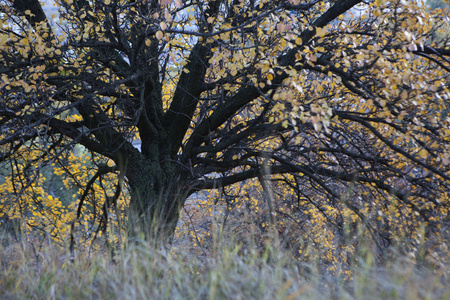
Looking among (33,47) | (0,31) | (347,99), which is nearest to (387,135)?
(347,99)

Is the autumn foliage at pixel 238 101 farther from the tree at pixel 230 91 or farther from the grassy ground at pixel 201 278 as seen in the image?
the grassy ground at pixel 201 278

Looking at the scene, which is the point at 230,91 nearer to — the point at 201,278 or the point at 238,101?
the point at 238,101

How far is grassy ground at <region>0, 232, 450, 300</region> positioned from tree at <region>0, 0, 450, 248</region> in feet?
2.67

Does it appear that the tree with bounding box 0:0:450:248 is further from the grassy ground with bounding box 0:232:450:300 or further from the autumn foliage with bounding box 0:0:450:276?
the grassy ground with bounding box 0:232:450:300

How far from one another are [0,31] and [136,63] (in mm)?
1745

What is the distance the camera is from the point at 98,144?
6086mm

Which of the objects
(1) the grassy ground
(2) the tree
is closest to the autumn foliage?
(2) the tree

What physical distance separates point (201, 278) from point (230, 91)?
3.59 metres

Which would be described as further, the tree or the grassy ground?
the tree

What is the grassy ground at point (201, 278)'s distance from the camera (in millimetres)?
2545

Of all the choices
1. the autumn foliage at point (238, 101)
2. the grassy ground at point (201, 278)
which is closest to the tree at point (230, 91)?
the autumn foliage at point (238, 101)

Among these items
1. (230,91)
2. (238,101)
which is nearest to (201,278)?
(238,101)

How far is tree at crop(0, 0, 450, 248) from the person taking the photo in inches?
179

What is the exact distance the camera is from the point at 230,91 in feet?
20.5
